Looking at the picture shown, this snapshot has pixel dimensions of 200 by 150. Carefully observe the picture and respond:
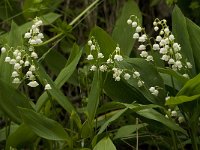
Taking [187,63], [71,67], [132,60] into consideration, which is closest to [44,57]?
[71,67]

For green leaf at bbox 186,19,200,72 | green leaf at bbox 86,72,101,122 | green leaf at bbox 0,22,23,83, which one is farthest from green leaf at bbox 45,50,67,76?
green leaf at bbox 186,19,200,72

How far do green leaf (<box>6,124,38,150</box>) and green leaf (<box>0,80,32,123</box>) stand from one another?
0.05 m

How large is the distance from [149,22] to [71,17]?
0.46 metres

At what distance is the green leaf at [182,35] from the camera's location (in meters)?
1.81

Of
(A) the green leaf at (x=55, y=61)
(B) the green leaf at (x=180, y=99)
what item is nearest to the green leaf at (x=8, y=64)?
(A) the green leaf at (x=55, y=61)

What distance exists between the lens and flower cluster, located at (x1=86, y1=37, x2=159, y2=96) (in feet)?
5.36

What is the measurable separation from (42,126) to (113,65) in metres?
0.30

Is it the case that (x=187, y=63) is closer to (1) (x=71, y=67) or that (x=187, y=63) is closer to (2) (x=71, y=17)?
(1) (x=71, y=67)

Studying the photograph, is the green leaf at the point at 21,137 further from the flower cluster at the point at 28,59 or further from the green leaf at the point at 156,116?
the green leaf at the point at 156,116

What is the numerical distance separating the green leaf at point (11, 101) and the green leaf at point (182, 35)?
559 millimetres

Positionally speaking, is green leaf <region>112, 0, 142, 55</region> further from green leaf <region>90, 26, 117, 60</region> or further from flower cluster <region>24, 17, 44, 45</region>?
flower cluster <region>24, 17, 44, 45</region>

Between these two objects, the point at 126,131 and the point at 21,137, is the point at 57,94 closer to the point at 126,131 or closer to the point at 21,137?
the point at 21,137

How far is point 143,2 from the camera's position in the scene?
311cm

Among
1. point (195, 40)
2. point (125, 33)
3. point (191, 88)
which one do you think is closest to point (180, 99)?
point (191, 88)
